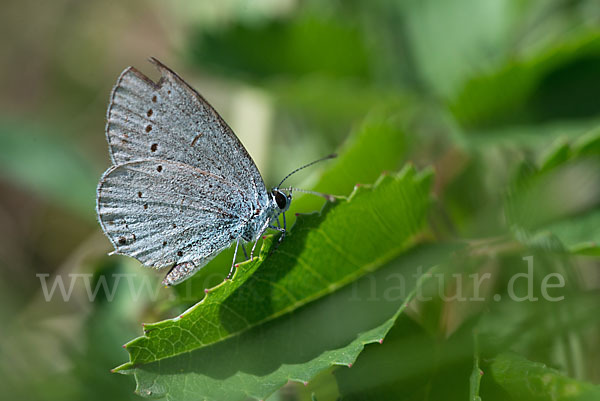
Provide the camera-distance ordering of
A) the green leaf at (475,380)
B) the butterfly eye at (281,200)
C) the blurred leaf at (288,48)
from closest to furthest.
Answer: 1. the green leaf at (475,380)
2. the butterfly eye at (281,200)
3. the blurred leaf at (288,48)

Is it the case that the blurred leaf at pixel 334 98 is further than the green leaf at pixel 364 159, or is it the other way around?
the blurred leaf at pixel 334 98

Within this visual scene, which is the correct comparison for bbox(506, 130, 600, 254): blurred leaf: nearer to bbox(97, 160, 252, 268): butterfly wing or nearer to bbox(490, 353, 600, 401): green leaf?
bbox(490, 353, 600, 401): green leaf

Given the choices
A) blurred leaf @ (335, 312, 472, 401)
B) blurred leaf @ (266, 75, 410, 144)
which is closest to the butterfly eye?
blurred leaf @ (335, 312, 472, 401)

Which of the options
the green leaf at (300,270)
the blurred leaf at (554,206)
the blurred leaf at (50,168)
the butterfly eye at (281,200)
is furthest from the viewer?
the blurred leaf at (50,168)

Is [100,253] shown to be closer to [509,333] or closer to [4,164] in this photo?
[4,164]

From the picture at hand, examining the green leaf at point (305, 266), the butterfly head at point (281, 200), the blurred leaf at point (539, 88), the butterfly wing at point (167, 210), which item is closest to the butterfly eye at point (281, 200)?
the butterfly head at point (281, 200)

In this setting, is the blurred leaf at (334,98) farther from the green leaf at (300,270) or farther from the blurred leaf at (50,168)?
the blurred leaf at (50,168)

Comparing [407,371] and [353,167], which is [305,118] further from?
[407,371]
